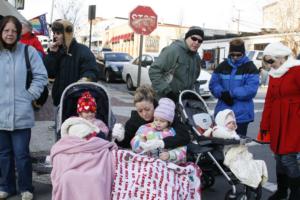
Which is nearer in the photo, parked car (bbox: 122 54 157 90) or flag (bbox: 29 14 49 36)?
parked car (bbox: 122 54 157 90)

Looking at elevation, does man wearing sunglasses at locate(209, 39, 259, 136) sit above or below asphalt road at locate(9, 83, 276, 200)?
above

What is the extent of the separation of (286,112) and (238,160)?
784 millimetres

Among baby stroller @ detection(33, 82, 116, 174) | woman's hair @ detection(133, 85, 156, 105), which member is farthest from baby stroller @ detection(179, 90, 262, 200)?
baby stroller @ detection(33, 82, 116, 174)

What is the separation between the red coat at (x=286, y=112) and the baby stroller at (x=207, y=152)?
42 cm

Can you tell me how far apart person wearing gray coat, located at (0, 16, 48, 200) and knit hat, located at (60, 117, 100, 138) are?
2.74ft

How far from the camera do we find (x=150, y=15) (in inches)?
563

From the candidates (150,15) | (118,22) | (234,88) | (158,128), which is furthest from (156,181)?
(118,22)

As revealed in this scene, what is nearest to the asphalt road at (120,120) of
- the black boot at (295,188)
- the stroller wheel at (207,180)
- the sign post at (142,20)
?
the stroller wheel at (207,180)

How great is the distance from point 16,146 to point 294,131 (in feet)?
10.2

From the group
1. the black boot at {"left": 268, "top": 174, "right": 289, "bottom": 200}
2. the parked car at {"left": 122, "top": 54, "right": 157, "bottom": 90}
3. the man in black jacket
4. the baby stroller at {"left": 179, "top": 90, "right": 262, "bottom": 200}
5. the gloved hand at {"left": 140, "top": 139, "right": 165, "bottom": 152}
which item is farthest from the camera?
the parked car at {"left": 122, "top": 54, "right": 157, "bottom": 90}

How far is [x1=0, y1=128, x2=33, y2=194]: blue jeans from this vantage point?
17.7ft

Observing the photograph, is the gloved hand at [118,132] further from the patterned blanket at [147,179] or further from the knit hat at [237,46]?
the knit hat at [237,46]

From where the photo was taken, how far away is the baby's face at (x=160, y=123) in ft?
16.3

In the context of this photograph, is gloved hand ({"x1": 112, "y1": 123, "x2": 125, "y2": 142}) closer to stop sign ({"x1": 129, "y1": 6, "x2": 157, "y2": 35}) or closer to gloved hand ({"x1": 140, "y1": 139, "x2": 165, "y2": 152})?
gloved hand ({"x1": 140, "y1": 139, "x2": 165, "y2": 152})
